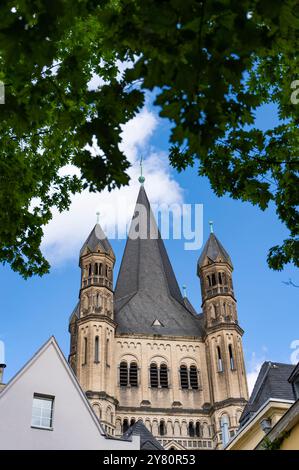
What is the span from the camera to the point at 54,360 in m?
19.4

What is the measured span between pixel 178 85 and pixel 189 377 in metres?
54.0

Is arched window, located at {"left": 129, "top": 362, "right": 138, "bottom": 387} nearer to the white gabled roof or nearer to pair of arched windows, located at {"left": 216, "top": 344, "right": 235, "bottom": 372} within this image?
pair of arched windows, located at {"left": 216, "top": 344, "right": 235, "bottom": 372}

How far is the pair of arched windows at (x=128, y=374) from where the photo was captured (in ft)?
180

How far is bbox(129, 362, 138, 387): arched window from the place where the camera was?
180ft

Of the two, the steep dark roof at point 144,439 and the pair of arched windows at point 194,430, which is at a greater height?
the pair of arched windows at point 194,430

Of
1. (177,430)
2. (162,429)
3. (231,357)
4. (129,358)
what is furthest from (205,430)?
(129,358)

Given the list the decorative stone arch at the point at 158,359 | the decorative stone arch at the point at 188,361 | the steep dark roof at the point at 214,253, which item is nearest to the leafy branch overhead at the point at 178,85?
the decorative stone arch at the point at 158,359

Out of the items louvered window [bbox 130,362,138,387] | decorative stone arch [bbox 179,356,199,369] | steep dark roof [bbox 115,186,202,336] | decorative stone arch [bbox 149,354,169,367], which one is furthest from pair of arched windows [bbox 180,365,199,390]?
louvered window [bbox 130,362,138,387]

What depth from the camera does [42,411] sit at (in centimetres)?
1803

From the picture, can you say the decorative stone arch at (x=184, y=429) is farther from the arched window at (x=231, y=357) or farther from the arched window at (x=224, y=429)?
the arched window at (x=231, y=357)

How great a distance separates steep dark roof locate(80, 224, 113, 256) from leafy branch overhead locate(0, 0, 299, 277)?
2012 inches

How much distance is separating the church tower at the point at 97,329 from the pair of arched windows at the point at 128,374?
5.15ft
